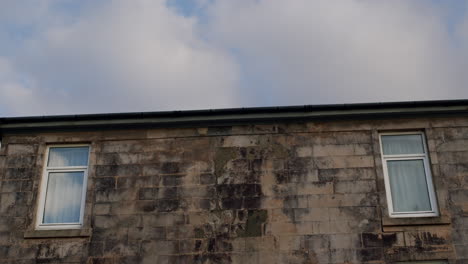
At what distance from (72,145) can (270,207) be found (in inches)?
188

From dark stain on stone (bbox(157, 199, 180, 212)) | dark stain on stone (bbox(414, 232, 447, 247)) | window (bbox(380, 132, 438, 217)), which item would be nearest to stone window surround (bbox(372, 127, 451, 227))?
window (bbox(380, 132, 438, 217))

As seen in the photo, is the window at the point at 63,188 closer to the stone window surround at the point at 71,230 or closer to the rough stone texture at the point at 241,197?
the stone window surround at the point at 71,230

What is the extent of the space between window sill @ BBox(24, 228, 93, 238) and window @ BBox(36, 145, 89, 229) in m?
0.27

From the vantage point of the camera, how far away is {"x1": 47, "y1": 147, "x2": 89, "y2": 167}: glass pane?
13242 mm

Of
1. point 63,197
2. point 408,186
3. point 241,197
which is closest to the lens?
point 241,197

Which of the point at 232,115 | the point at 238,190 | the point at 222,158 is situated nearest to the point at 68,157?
the point at 222,158

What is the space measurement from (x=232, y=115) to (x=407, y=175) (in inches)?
161

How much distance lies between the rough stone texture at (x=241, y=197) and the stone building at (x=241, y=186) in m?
0.02

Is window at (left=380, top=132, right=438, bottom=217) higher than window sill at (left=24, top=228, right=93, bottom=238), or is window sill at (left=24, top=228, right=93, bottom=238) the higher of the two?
window at (left=380, top=132, right=438, bottom=217)

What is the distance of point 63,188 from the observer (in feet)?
42.8

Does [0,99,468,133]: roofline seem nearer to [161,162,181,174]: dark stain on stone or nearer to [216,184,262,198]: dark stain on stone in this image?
[161,162,181,174]: dark stain on stone

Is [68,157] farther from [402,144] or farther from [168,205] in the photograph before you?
[402,144]

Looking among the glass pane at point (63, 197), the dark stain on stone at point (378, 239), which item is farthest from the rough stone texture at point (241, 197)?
the glass pane at point (63, 197)

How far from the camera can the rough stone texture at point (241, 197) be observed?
1193 cm
